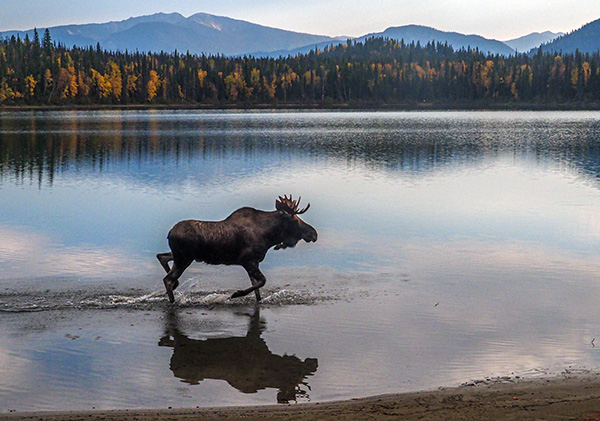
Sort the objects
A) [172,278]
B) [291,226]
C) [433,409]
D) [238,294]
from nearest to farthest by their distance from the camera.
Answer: [433,409] → [238,294] → [172,278] → [291,226]

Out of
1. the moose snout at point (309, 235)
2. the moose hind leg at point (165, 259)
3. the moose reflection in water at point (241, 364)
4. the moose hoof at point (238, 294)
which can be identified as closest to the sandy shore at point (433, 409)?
the moose reflection in water at point (241, 364)

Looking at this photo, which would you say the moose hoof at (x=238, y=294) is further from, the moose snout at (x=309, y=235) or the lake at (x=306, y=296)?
the moose snout at (x=309, y=235)

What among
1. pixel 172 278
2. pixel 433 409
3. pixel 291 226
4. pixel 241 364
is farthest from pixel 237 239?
pixel 433 409

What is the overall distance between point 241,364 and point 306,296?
4393 mm

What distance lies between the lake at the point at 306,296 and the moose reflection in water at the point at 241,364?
0.15ft

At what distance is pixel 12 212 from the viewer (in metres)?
29.1

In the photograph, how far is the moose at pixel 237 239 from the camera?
14695 mm

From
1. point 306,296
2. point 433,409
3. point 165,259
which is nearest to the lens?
point 433,409

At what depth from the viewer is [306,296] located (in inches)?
622

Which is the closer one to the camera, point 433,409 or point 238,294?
point 433,409

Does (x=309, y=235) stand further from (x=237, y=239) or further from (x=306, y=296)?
(x=237, y=239)

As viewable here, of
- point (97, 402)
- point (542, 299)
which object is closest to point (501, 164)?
point (542, 299)

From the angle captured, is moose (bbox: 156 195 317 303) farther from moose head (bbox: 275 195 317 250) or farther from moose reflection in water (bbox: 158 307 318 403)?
moose reflection in water (bbox: 158 307 318 403)

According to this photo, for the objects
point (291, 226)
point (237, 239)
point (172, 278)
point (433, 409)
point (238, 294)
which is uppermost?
point (291, 226)
